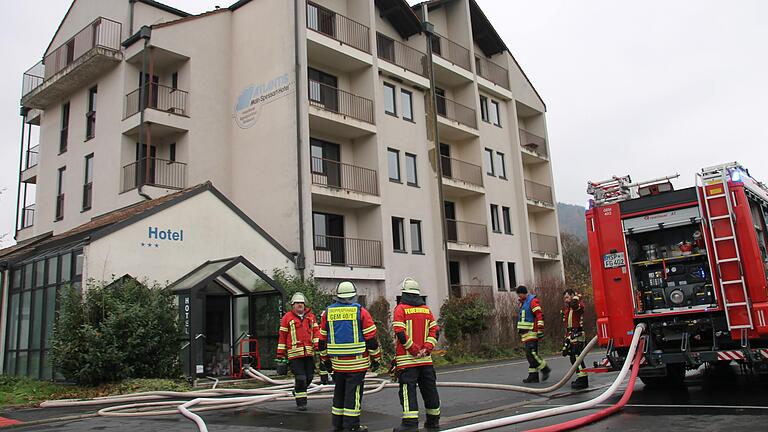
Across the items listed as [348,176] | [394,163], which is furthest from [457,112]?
[348,176]

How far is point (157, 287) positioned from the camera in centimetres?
1545

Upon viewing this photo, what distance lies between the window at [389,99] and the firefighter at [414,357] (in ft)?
65.0

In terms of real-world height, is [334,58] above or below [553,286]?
above

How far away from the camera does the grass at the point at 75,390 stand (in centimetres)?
1298

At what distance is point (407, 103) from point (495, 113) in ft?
24.7

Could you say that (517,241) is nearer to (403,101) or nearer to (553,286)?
(553,286)

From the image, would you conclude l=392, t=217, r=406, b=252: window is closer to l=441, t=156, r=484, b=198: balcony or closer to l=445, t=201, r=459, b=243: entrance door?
l=445, t=201, r=459, b=243: entrance door

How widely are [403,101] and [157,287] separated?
15.3 meters

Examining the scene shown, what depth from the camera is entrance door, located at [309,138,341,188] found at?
24.4 m

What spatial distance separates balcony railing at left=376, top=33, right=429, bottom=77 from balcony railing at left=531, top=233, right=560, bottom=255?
1107 centimetres

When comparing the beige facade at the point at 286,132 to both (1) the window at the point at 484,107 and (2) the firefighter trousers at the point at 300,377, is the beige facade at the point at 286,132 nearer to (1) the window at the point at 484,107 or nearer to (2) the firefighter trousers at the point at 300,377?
(1) the window at the point at 484,107

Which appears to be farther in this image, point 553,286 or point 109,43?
point 553,286

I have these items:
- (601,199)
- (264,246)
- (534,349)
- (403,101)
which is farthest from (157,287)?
(403,101)

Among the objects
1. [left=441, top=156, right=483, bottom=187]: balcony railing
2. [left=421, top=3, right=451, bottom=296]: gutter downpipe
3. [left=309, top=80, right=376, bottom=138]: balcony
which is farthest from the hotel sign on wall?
[left=441, top=156, right=483, bottom=187]: balcony railing
